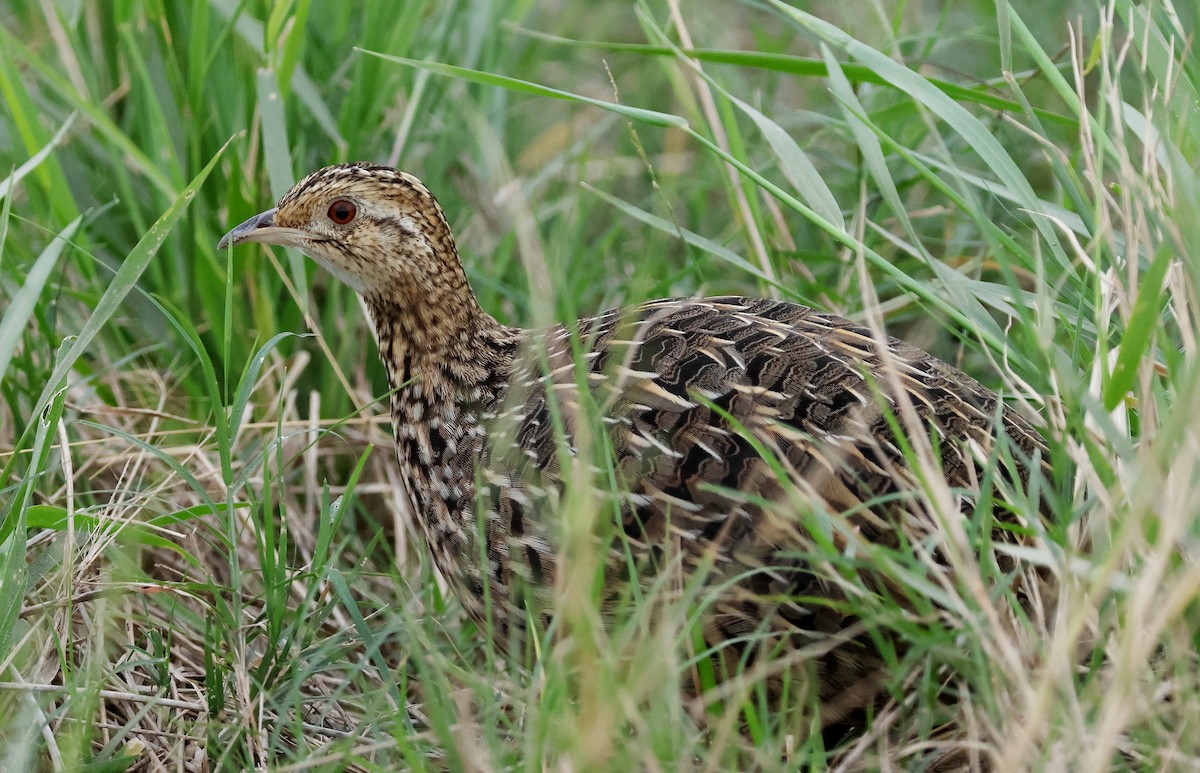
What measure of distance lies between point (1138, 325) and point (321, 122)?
2.38 m

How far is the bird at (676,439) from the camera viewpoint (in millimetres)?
2637

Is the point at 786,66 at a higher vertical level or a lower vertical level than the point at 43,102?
lower

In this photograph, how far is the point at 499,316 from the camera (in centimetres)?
421

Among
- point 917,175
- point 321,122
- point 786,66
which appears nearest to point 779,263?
point 917,175

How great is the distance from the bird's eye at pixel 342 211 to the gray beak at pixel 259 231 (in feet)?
0.44

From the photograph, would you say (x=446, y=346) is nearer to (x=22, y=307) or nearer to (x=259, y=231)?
(x=259, y=231)

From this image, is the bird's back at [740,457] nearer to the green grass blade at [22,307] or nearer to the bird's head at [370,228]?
the bird's head at [370,228]

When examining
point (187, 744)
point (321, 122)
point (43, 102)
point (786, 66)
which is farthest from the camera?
point (43, 102)

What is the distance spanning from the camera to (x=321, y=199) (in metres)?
3.35

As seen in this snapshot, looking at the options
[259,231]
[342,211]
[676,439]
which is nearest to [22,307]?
[259,231]

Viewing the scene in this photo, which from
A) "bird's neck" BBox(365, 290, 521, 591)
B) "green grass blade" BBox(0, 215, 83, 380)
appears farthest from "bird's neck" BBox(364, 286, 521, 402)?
"green grass blade" BBox(0, 215, 83, 380)

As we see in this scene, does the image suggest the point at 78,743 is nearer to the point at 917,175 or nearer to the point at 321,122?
the point at 321,122

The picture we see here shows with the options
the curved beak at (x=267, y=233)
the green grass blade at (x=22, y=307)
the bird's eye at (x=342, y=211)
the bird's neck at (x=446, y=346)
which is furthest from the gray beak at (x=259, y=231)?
the green grass blade at (x=22, y=307)

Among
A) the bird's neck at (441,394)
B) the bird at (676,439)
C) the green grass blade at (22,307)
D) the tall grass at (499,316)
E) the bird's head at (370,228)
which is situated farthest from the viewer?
the bird's head at (370,228)
